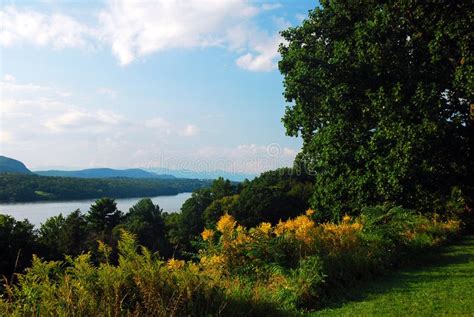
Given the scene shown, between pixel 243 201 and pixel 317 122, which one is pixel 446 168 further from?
pixel 243 201

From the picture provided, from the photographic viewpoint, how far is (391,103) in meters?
14.2

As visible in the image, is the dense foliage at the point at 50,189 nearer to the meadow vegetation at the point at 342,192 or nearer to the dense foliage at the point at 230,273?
the meadow vegetation at the point at 342,192

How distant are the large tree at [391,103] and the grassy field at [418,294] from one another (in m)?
4.93

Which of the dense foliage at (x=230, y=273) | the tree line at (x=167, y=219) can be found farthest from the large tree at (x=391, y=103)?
the tree line at (x=167, y=219)

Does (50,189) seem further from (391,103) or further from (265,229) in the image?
(265,229)

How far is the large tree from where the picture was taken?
13883mm

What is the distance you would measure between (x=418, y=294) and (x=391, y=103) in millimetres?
8292

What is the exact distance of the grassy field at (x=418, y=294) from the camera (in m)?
6.65

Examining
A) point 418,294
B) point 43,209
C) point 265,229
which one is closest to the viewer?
point 418,294

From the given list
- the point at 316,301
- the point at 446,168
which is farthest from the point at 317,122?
the point at 316,301

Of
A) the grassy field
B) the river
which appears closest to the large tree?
the grassy field

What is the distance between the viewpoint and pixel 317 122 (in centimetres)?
1722

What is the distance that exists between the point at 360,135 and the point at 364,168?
122 centimetres

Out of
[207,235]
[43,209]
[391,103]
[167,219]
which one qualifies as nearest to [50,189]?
[43,209]
